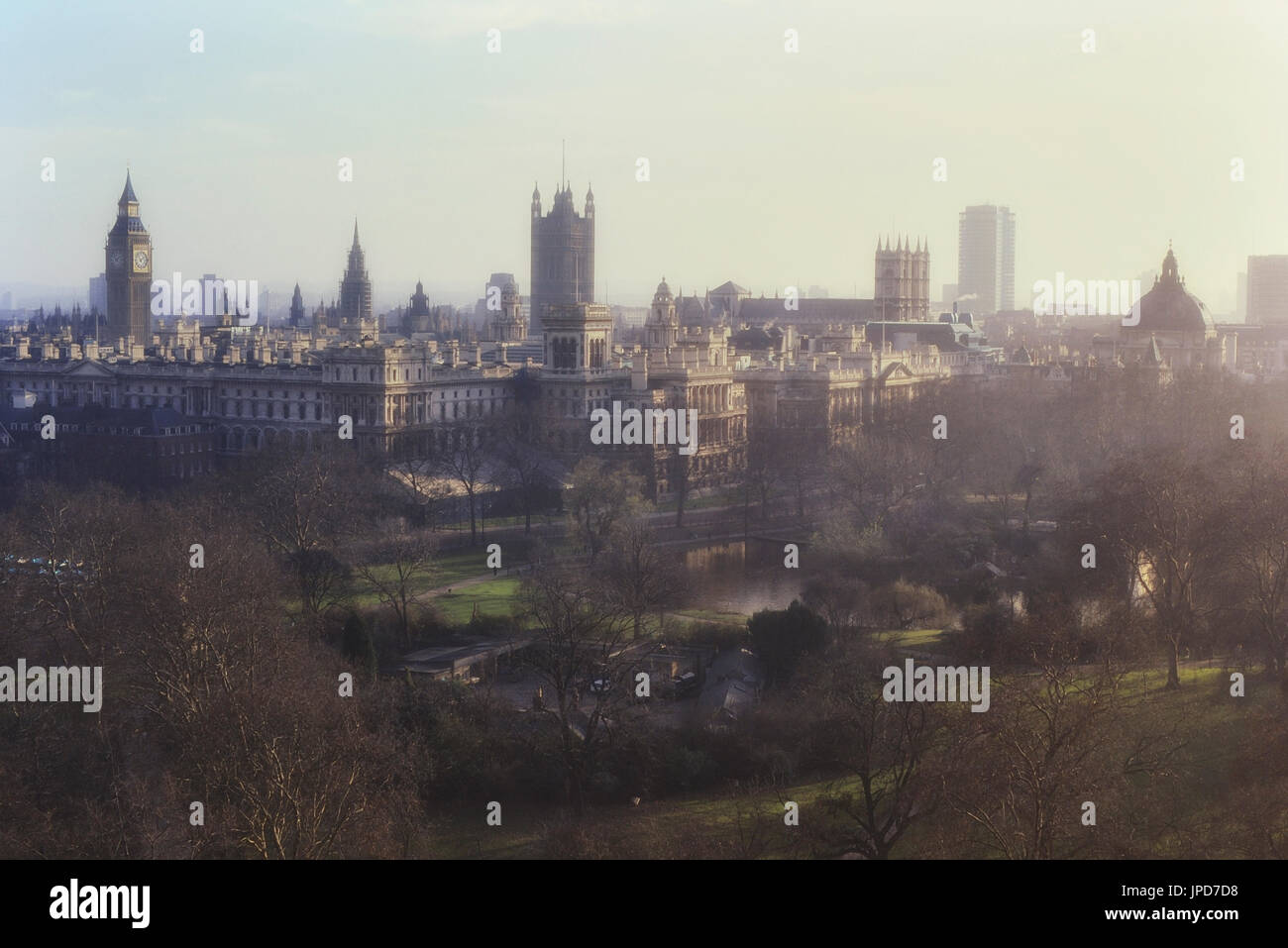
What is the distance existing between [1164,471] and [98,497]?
26476mm

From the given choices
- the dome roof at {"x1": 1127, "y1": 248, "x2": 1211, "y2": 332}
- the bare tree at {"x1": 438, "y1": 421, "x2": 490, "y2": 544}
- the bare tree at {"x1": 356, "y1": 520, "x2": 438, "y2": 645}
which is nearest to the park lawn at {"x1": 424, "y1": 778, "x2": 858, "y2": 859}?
the bare tree at {"x1": 356, "y1": 520, "x2": 438, "y2": 645}

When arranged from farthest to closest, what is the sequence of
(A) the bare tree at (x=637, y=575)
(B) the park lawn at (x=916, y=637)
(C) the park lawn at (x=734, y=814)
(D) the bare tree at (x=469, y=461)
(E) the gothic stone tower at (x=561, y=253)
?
(E) the gothic stone tower at (x=561, y=253) < (D) the bare tree at (x=469, y=461) < (A) the bare tree at (x=637, y=575) < (B) the park lawn at (x=916, y=637) < (C) the park lawn at (x=734, y=814)

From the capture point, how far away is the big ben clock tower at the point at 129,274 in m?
99.9

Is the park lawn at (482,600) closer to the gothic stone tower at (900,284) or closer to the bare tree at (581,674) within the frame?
the bare tree at (581,674)

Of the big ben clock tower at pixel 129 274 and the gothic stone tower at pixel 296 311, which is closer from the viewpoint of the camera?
the big ben clock tower at pixel 129 274

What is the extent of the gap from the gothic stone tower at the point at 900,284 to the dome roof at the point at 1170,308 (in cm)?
2282

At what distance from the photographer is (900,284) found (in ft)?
394

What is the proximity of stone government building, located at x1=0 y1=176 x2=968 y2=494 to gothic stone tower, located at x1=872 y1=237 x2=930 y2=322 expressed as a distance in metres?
26.6

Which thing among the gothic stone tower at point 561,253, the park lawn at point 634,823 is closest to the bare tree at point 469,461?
the park lawn at point 634,823

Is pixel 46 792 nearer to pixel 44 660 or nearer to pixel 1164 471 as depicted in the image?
pixel 44 660

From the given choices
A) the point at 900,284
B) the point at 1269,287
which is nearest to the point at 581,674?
the point at 900,284

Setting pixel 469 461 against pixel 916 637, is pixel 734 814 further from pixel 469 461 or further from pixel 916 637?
pixel 469 461

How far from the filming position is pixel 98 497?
142 ft

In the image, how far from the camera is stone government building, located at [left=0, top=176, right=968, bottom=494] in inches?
2589
